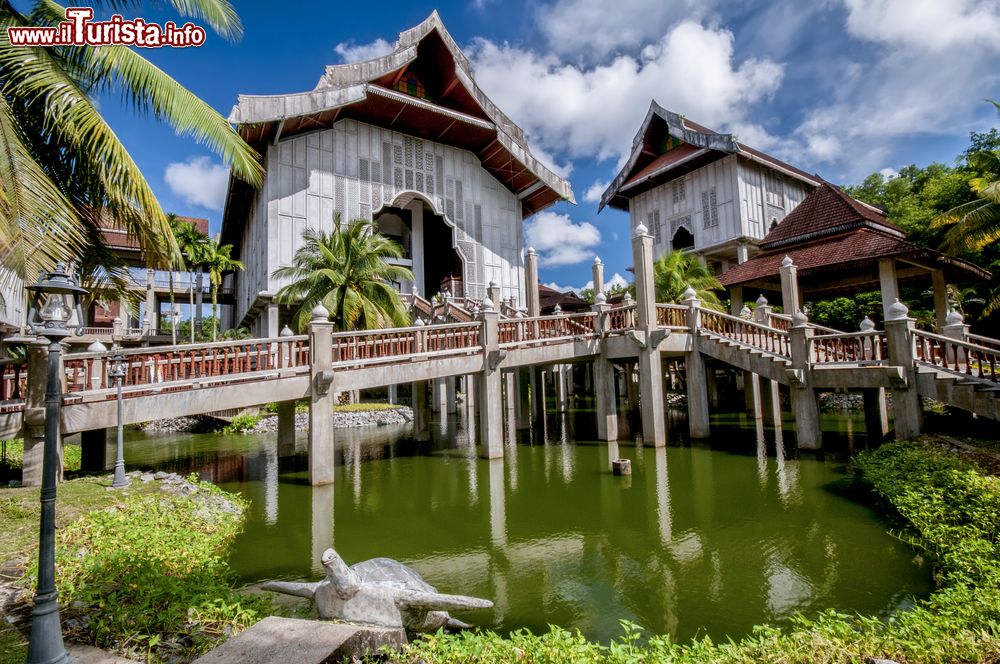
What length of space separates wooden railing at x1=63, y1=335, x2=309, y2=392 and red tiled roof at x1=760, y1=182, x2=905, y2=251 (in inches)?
664

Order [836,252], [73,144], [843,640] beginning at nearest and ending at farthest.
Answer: [843,640], [73,144], [836,252]

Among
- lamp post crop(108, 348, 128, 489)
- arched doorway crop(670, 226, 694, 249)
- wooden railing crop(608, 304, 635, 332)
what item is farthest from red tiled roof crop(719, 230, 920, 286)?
lamp post crop(108, 348, 128, 489)

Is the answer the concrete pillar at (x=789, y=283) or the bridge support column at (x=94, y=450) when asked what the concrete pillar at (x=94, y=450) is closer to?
the bridge support column at (x=94, y=450)

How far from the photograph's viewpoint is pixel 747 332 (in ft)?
46.5

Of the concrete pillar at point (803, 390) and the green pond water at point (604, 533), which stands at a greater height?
the concrete pillar at point (803, 390)

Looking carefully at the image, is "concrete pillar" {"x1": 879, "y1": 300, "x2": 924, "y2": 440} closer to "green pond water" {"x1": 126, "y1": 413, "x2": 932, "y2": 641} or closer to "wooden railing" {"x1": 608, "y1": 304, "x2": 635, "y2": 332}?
"green pond water" {"x1": 126, "y1": 413, "x2": 932, "y2": 641}

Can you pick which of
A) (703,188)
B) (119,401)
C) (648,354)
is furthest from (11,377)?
(703,188)

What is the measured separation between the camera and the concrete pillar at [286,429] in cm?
1447

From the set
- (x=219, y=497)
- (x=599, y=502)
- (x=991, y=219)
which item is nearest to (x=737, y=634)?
(x=599, y=502)

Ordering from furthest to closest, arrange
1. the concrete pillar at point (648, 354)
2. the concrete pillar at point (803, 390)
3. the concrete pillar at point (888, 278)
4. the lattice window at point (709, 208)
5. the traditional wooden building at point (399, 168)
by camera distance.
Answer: the lattice window at point (709, 208) < the traditional wooden building at point (399, 168) < the concrete pillar at point (888, 278) < the concrete pillar at point (648, 354) < the concrete pillar at point (803, 390)

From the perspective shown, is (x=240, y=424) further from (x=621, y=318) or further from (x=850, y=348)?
(x=850, y=348)

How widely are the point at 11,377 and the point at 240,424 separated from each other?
13950 millimetres

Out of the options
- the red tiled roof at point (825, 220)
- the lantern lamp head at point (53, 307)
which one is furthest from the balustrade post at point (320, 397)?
the red tiled roof at point (825, 220)

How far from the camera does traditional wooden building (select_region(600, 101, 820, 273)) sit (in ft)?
85.4
